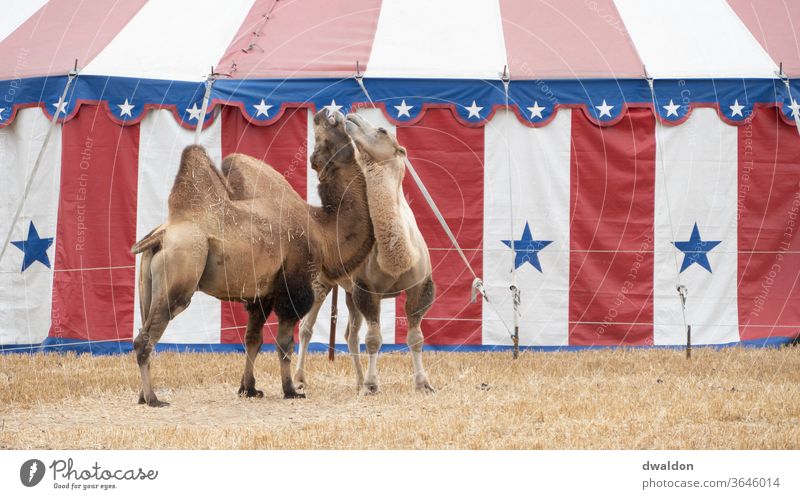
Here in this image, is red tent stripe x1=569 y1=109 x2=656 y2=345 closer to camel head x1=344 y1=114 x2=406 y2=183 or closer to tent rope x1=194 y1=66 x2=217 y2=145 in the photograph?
camel head x1=344 y1=114 x2=406 y2=183

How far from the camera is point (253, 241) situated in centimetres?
783

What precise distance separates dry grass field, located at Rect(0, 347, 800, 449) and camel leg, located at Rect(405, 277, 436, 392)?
0.53ft

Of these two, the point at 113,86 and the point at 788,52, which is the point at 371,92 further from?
the point at 788,52

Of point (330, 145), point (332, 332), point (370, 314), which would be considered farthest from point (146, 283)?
point (332, 332)

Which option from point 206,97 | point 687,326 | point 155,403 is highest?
point 206,97

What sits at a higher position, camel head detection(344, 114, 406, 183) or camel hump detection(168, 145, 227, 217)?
camel head detection(344, 114, 406, 183)

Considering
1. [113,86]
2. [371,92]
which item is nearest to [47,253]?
[113,86]

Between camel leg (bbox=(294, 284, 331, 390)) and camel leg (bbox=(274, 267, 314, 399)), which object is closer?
camel leg (bbox=(274, 267, 314, 399))

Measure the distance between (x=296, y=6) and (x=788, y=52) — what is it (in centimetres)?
516

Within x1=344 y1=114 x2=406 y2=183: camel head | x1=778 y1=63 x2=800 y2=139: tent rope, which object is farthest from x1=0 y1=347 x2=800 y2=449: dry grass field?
x1=778 y1=63 x2=800 y2=139: tent rope

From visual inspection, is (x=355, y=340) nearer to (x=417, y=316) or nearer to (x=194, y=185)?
(x=417, y=316)

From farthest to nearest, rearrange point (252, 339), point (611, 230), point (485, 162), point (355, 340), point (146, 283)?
point (611, 230) → point (485, 162) → point (355, 340) → point (252, 339) → point (146, 283)

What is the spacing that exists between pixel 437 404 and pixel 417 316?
1023mm

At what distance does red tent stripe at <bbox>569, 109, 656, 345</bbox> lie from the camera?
37.0 feet
